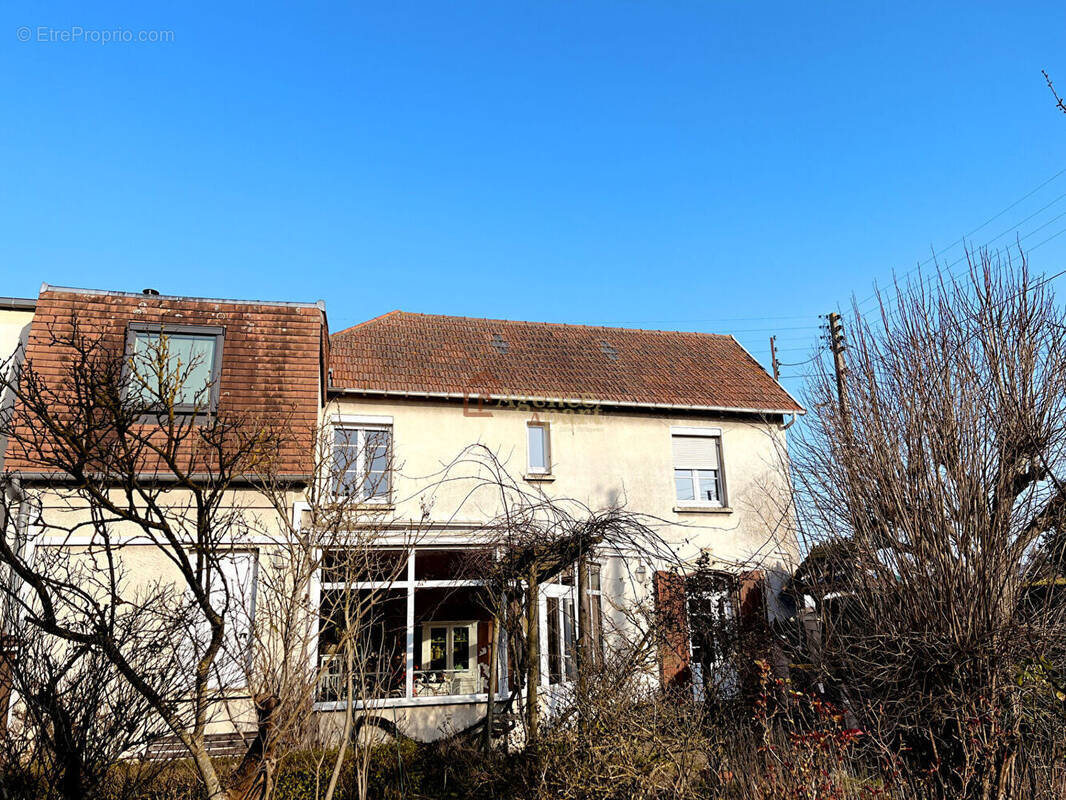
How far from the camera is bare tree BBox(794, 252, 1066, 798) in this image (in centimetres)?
687

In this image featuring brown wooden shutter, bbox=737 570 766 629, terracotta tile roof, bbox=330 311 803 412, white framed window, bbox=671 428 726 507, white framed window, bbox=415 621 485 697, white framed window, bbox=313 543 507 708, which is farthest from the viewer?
white framed window, bbox=415 621 485 697

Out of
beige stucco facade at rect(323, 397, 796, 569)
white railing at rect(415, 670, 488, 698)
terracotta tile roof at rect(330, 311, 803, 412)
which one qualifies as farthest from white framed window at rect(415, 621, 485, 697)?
terracotta tile roof at rect(330, 311, 803, 412)

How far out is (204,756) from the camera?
425 cm

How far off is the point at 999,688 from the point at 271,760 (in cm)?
595

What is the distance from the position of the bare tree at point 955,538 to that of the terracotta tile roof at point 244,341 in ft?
24.7

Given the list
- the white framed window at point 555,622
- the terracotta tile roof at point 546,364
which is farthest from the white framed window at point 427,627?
the terracotta tile roof at point 546,364

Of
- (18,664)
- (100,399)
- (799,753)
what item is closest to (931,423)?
(799,753)

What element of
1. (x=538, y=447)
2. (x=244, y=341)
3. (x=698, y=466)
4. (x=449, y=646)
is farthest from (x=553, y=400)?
(x=449, y=646)

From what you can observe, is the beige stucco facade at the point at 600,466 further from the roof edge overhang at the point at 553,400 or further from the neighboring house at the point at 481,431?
the roof edge overhang at the point at 553,400

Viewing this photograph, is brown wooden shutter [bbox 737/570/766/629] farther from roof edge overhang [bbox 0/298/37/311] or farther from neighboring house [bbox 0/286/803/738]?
roof edge overhang [bbox 0/298/37/311]

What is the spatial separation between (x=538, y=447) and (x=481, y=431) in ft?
3.88

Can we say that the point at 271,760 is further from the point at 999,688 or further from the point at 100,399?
the point at 999,688

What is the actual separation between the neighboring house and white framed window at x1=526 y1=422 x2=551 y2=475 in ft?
0.13

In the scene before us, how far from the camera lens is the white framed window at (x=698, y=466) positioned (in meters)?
15.6
